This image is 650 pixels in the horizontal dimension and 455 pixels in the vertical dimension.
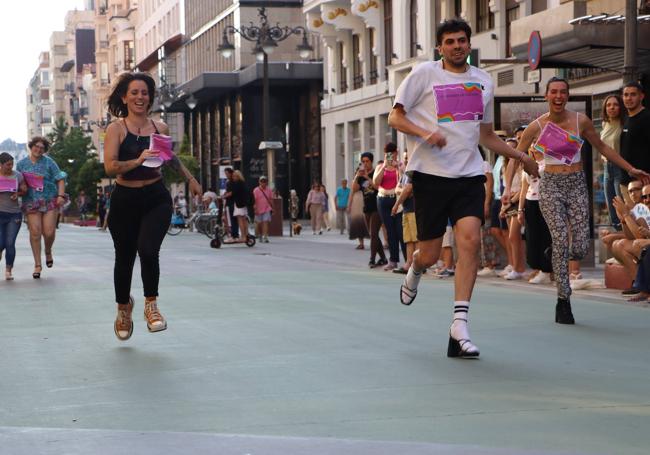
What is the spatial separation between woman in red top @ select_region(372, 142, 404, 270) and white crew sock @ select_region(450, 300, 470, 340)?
961 centimetres

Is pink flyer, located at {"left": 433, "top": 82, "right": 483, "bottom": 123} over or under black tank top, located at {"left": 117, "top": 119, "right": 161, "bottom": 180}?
over

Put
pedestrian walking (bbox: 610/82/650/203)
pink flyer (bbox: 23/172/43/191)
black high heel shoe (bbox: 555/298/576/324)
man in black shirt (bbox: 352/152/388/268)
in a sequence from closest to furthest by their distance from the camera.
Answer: black high heel shoe (bbox: 555/298/576/324) → pedestrian walking (bbox: 610/82/650/203) → pink flyer (bbox: 23/172/43/191) → man in black shirt (bbox: 352/152/388/268)

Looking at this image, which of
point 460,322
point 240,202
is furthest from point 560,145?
point 240,202

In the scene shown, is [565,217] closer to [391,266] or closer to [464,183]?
[464,183]

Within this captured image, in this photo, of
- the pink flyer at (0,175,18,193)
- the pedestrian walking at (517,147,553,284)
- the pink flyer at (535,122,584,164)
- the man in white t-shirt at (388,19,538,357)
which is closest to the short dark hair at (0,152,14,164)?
the pink flyer at (0,175,18,193)

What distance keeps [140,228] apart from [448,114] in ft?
7.58

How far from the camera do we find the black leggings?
9.03 metres

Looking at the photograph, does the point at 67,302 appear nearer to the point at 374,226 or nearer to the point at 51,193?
the point at 51,193

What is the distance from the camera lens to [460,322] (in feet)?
26.1

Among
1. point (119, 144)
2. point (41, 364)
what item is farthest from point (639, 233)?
point (41, 364)

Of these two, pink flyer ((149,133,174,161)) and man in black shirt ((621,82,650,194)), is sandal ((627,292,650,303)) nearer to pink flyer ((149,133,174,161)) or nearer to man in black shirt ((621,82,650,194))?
man in black shirt ((621,82,650,194))

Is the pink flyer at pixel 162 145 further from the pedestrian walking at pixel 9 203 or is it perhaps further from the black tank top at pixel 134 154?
the pedestrian walking at pixel 9 203

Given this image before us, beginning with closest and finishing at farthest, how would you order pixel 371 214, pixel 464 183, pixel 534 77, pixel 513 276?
1. pixel 464 183
2. pixel 513 276
3. pixel 371 214
4. pixel 534 77

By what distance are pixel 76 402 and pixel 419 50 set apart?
31967mm
